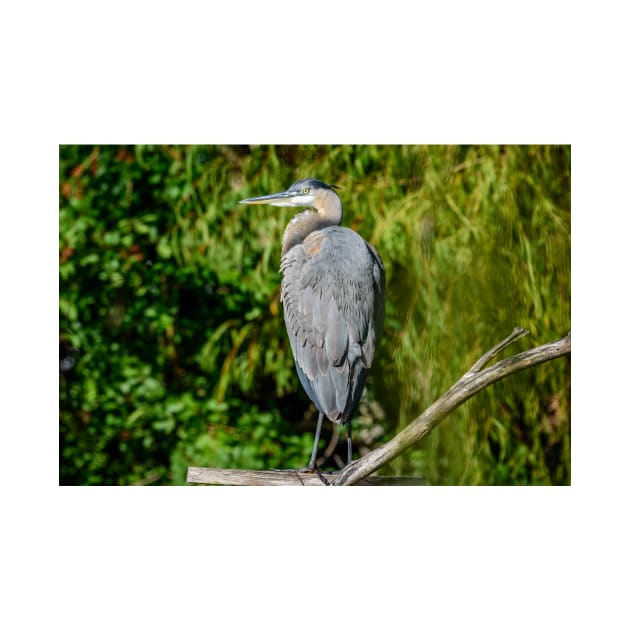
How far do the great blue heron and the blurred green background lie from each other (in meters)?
0.35

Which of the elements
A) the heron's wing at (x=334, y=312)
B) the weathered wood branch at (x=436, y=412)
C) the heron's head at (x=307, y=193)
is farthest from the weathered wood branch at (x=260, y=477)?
the heron's head at (x=307, y=193)

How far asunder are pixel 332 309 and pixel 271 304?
0.77m

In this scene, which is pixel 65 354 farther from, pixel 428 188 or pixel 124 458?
pixel 428 188

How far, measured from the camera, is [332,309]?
2900 millimetres

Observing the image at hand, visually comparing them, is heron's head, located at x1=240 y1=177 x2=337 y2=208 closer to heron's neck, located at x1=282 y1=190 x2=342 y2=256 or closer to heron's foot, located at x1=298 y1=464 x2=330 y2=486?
heron's neck, located at x1=282 y1=190 x2=342 y2=256

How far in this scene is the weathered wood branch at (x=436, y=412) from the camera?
2623 millimetres

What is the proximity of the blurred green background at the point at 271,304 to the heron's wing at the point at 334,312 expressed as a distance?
37 cm

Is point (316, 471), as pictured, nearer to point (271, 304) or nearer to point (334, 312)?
point (334, 312)

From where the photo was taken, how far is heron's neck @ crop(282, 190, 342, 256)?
3066mm

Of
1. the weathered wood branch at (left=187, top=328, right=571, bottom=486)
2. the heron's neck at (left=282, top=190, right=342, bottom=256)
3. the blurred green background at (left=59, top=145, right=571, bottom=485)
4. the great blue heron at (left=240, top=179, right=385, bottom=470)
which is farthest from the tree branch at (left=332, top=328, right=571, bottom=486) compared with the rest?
the heron's neck at (left=282, top=190, right=342, bottom=256)

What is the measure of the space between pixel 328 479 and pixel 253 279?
1.02 meters

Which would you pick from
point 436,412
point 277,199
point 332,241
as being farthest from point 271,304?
point 436,412

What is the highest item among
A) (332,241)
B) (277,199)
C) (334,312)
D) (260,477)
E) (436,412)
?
(277,199)

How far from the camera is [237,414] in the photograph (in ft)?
12.3
